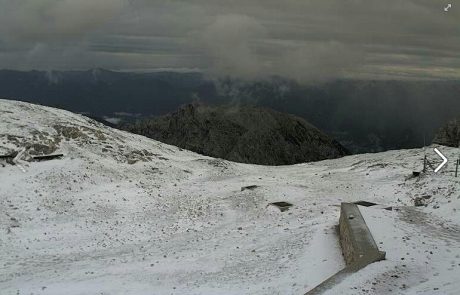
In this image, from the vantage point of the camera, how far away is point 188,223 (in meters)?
28.5

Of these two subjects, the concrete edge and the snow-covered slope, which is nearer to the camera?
the concrete edge

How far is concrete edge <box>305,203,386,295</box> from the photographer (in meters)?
14.9

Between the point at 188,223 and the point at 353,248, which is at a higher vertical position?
the point at 188,223

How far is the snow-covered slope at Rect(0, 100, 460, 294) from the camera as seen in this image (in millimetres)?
18156

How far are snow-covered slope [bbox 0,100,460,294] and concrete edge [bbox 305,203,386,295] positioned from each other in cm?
40

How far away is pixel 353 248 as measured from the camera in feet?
58.2

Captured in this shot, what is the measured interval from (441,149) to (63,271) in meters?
35.6

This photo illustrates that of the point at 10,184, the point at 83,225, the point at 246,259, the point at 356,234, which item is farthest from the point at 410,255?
the point at 10,184

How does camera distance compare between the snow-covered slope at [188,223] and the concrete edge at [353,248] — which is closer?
the concrete edge at [353,248]

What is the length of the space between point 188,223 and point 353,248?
12997 millimetres

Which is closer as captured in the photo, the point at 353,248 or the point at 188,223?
the point at 353,248

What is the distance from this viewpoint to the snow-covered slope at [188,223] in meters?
18.2

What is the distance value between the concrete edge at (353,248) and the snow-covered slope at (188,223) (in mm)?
397

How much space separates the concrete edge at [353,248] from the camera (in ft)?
48.8
